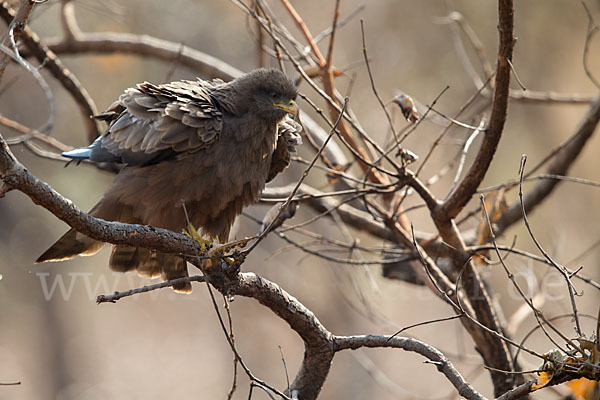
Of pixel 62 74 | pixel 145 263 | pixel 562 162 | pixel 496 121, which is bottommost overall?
pixel 145 263

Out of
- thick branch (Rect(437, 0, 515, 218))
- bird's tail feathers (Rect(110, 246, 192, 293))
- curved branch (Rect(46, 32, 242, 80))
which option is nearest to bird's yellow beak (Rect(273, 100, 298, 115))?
thick branch (Rect(437, 0, 515, 218))

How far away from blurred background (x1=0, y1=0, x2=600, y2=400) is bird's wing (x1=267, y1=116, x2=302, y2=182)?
4078 millimetres

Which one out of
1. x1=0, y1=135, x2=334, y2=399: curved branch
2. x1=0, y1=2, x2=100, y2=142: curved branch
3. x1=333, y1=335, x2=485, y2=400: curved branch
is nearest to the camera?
x1=0, y1=135, x2=334, y2=399: curved branch

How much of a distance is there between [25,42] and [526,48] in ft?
27.0

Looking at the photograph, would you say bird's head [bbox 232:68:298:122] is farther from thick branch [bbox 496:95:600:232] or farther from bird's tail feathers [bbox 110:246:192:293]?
thick branch [bbox 496:95:600:232]

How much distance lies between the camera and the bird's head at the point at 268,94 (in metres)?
3.37

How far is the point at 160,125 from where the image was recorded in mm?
3082

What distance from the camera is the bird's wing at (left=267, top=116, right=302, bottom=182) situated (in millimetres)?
3564

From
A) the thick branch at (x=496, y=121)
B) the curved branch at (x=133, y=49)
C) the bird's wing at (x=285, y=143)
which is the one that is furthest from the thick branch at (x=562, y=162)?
the curved branch at (x=133, y=49)

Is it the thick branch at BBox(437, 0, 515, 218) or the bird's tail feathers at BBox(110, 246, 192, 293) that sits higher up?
the thick branch at BBox(437, 0, 515, 218)

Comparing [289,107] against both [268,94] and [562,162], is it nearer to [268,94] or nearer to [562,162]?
[268,94]

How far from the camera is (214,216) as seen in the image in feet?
11.0

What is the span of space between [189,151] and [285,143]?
25.9 inches

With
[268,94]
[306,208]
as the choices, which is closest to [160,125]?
[268,94]
